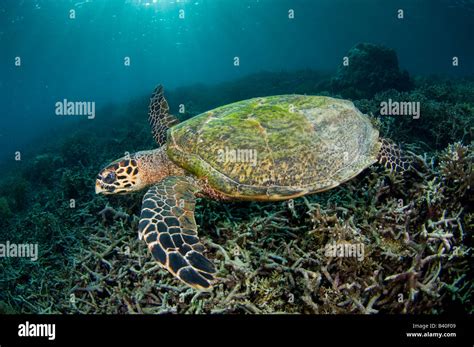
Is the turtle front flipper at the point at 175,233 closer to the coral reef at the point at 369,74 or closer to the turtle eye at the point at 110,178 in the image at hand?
the turtle eye at the point at 110,178

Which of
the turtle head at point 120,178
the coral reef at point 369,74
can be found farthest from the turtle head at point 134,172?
the coral reef at point 369,74

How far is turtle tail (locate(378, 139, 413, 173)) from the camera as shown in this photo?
3.76 meters

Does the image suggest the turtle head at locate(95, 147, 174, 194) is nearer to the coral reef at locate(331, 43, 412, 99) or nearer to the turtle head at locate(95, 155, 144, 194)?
the turtle head at locate(95, 155, 144, 194)

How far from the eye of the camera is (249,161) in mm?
3408

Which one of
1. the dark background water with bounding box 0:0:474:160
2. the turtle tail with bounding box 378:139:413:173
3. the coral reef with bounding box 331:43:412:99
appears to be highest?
the dark background water with bounding box 0:0:474:160

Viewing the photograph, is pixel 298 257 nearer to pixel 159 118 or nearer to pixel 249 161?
pixel 249 161

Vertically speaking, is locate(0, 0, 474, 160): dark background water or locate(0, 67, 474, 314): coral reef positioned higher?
→ locate(0, 0, 474, 160): dark background water

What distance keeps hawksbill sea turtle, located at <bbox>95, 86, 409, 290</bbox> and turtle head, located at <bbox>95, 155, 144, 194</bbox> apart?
13 millimetres

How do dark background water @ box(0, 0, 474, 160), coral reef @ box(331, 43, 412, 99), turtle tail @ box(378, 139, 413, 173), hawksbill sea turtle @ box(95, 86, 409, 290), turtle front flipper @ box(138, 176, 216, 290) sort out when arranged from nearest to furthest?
turtle front flipper @ box(138, 176, 216, 290) → hawksbill sea turtle @ box(95, 86, 409, 290) → turtle tail @ box(378, 139, 413, 173) → coral reef @ box(331, 43, 412, 99) → dark background water @ box(0, 0, 474, 160)

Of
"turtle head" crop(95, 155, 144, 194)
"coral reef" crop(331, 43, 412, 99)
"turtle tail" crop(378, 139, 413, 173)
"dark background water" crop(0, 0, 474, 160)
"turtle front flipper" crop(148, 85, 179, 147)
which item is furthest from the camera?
"dark background water" crop(0, 0, 474, 160)

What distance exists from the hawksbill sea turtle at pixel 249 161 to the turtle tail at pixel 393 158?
0.04ft

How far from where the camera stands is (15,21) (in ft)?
105

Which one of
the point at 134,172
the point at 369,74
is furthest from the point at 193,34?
the point at 134,172

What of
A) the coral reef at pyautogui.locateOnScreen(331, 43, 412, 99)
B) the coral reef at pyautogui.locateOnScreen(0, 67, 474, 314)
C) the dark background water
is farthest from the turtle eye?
the dark background water
